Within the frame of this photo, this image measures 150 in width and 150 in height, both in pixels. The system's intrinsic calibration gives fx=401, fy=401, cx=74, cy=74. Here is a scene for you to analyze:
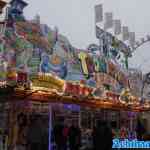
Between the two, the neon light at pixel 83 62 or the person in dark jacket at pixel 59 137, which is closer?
the person in dark jacket at pixel 59 137

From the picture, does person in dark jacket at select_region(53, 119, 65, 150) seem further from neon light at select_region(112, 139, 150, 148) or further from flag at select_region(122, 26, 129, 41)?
flag at select_region(122, 26, 129, 41)

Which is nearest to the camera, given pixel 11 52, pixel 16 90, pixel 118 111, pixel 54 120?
pixel 16 90

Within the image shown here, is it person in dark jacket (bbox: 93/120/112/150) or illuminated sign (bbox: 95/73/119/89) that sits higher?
illuminated sign (bbox: 95/73/119/89)

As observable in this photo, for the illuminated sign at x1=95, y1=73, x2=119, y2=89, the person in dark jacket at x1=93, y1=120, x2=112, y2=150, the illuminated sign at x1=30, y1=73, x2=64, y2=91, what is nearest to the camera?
the person in dark jacket at x1=93, y1=120, x2=112, y2=150

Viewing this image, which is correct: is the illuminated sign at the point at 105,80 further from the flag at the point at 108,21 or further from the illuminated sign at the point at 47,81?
the flag at the point at 108,21

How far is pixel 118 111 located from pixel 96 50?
10.1 ft

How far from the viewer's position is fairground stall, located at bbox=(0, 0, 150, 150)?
38.9 ft

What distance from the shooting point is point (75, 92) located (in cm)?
1379

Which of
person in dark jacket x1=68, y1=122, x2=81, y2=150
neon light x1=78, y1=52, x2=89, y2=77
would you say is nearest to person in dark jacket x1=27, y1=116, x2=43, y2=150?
person in dark jacket x1=68, y1=122, x2=81, y2=150

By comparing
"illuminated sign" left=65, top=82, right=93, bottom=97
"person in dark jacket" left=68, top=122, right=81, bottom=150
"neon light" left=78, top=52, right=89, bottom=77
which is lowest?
"person in dark jacket" left=68, top=122, right=81, bottom=150

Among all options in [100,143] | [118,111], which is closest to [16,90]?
[100,143]

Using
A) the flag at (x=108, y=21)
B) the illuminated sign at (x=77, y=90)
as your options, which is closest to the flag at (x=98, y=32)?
the flag at (x=108, y=21)

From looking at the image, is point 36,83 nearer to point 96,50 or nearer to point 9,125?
point 9,125

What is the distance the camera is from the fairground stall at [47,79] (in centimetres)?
1184
